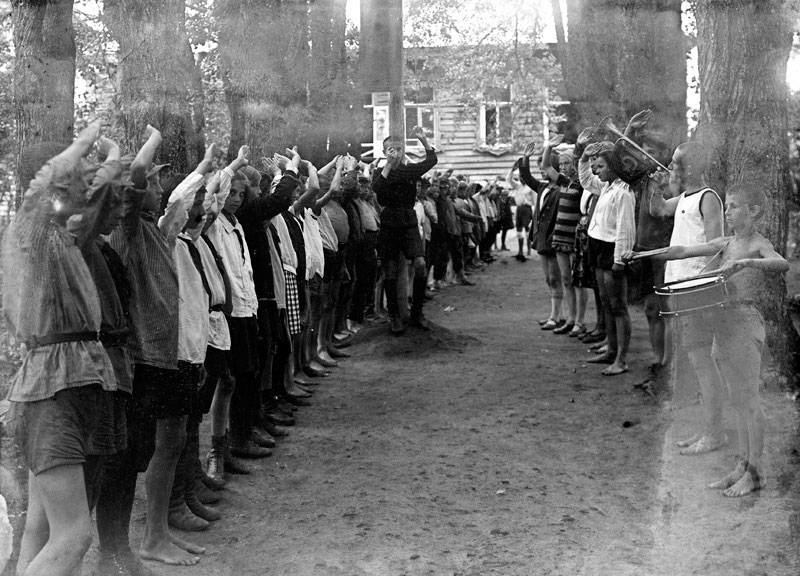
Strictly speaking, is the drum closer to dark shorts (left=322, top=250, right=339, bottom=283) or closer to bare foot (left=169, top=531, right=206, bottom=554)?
bare foot (left=169, top=531, right=206, bottom=554)

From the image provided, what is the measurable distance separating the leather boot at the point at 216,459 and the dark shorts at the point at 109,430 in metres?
2.08

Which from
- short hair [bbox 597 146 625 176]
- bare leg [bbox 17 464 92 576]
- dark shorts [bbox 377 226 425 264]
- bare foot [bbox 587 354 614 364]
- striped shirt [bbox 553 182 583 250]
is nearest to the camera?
bare leg [bbox 17 464 92 576]

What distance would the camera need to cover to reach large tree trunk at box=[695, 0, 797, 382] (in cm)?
597

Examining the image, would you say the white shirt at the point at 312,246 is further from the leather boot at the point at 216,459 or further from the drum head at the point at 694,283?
the drum head at the point at 694,283

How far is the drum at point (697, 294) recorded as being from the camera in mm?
4801

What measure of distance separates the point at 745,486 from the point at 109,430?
3.25 m

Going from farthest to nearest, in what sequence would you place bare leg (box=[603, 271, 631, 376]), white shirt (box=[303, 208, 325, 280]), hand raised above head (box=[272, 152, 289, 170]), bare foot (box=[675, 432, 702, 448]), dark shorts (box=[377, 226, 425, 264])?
dark shorts (box=[377, 226, 425, 264]) < bare leg (box=[603, 271, 631, 376]) < white shirt (box=[303, 208, 325, 280]) < hand raised above head (box=[272, 152, 289, 170]) < bare foot (box=[675, 432, 702, 448])

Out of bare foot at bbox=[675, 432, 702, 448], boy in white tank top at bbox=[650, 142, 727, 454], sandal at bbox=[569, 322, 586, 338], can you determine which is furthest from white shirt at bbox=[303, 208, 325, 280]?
sandal at bbox=[569, 322, 586, 338]

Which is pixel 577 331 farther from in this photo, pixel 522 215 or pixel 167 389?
pixel 522 215

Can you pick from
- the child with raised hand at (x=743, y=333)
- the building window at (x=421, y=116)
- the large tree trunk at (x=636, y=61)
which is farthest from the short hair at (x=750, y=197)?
the building window at (x=421, y=116)

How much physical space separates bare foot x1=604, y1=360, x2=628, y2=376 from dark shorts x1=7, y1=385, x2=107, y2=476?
5845 mm

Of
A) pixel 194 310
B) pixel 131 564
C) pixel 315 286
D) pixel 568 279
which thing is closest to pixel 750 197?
pixel 194 310

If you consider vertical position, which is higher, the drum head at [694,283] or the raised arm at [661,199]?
the raised arm at [661,199]

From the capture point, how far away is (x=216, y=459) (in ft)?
18.3
